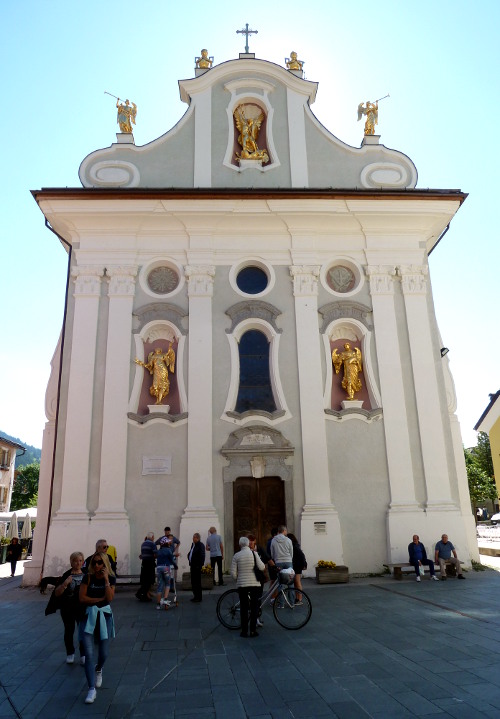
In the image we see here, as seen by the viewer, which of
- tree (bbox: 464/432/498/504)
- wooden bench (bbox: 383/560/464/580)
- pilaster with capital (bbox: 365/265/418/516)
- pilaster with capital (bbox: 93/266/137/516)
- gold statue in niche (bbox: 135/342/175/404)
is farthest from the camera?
tree (bbox: 464/432/498/504)

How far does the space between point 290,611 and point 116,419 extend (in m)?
8.23

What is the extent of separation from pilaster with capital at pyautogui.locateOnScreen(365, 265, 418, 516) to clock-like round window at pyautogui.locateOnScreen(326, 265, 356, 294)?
59 centimetres

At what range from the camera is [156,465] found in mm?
14422

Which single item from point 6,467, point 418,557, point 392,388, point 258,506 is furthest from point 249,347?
point 6,467

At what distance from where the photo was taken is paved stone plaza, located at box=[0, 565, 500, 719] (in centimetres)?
507

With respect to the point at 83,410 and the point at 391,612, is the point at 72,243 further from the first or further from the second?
the point at 391,612

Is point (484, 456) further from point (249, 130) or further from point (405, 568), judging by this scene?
point (249, 130)

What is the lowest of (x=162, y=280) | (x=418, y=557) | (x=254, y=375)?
(x=418, y=557)

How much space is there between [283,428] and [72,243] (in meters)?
8.81

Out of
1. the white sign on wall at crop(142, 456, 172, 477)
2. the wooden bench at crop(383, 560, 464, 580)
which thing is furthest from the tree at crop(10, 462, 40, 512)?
the wooden bench at crop(383, 560, 464, 580)

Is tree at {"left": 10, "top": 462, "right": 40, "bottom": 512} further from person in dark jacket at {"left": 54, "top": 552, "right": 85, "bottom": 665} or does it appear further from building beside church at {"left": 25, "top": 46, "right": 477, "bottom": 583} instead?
person in dark jacket at {"left": 54, "top": 552, "right": 85, "bottom": 665}

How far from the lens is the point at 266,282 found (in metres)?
16.6

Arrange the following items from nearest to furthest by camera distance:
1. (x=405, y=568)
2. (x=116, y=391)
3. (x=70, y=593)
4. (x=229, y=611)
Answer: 1. (x=70, y=593)
2. (x=229, y=611)
3. (x=405, y=568)
4. (x=116, y=391)

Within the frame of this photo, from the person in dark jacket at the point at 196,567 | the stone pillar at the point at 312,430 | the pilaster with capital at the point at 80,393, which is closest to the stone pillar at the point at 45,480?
the pilaster with capital at the point at 80,393
